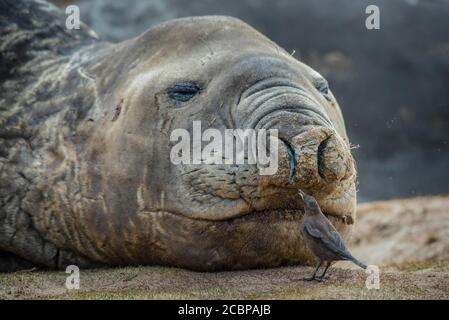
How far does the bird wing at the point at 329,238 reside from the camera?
533 centimetres

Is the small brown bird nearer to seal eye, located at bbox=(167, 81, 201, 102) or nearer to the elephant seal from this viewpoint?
the elephant seal

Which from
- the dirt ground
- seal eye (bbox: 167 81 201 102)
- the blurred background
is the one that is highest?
the blurred background

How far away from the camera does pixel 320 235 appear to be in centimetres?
537

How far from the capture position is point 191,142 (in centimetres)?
593

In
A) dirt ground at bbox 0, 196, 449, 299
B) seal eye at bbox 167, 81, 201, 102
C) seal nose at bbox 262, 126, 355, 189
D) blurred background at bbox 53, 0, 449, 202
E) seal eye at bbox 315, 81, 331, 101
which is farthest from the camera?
blurred background at bbox 53, 0, 449, 202

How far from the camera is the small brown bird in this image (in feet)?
17.5

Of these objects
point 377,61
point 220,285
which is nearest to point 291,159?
point 220,285

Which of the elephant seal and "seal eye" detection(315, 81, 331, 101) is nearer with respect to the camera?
the elephant seal

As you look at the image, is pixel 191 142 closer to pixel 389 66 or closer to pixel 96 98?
pixel 96 98

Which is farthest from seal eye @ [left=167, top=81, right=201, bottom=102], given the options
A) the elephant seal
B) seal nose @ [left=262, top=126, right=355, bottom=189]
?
seal nose @ [left=262, top=126, right=355, bottom=189]

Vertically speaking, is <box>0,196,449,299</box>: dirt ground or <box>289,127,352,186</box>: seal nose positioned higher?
<box>289,127,352,186</box>: seal nose

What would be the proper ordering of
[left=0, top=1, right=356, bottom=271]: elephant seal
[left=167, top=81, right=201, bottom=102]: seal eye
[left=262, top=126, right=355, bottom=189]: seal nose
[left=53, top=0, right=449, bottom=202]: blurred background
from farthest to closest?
[left=53, top=0, right=449, bottom=202]: blurred background < [left=167, top=81, right=201, bottom=102]: seal eye < [left=0, top=1, right=356, bottom=271]: elephant seal < [left=262, top=126, right=355, bottom=189]: seal nose
